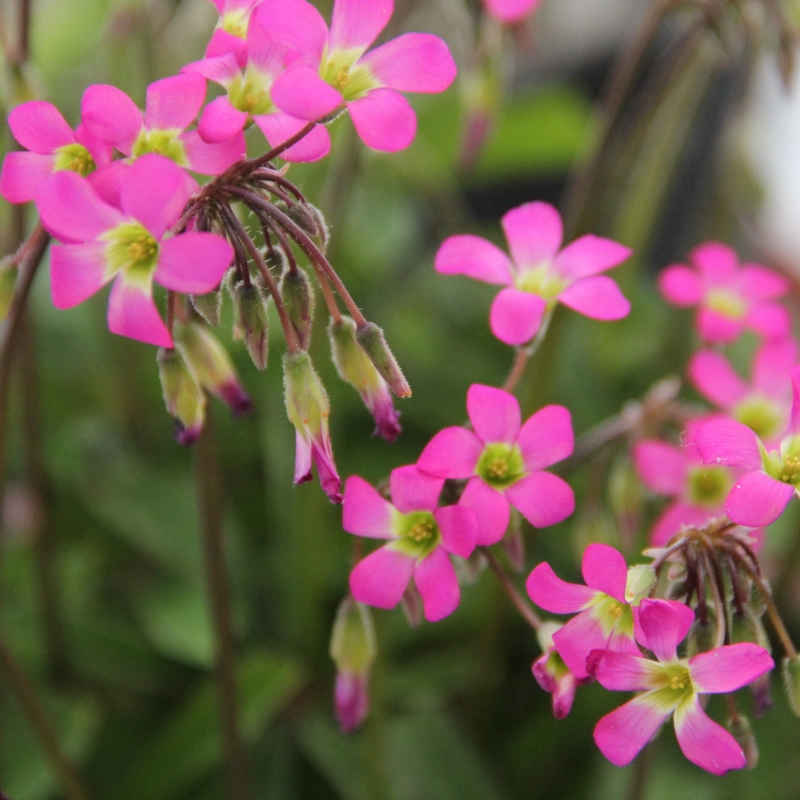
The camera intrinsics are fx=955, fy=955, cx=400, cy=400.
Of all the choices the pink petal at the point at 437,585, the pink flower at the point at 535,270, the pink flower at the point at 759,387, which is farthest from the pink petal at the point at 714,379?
the pink petal at the point at 437,585

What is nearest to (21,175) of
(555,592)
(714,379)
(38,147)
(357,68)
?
(38,147)

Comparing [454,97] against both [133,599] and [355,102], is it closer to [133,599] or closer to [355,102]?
[133,599]

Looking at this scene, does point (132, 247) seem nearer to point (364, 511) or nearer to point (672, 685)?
point (364, 511)

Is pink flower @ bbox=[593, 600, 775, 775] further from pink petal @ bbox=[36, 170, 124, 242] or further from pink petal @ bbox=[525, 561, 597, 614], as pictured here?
pink petal @ bbox=[36, 170, 124, 242]

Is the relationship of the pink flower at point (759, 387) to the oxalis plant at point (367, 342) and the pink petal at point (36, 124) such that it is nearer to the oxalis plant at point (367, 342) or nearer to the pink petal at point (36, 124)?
the oxalis plant at point (367, 342)

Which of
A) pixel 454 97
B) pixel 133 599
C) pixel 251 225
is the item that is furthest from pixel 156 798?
pixel 454 97

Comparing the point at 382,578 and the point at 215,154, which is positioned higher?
the point at 215,154
